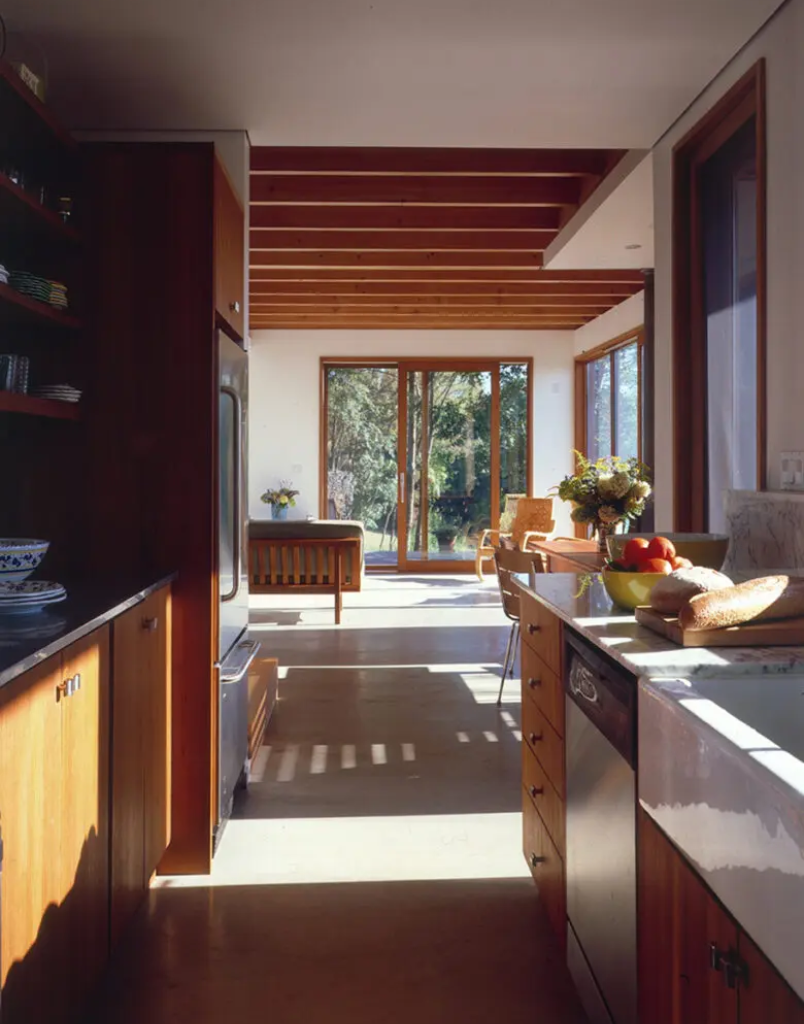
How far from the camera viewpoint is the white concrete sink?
2.96ft

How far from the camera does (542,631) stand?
7.48 feet

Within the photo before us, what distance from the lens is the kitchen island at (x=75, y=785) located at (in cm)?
144

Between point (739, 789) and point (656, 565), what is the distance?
1.02 meters

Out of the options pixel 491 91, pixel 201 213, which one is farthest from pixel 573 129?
pixel 201 213

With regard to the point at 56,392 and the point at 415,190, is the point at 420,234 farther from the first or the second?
the point at 56,392

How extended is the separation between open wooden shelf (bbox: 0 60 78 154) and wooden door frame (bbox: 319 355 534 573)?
7603 mm

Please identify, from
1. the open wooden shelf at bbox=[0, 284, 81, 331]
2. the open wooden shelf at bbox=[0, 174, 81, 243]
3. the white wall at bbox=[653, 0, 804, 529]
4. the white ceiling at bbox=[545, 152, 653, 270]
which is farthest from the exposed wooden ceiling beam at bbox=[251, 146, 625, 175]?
the open wooden shelf at bbox=[0, 284, 81, 331]

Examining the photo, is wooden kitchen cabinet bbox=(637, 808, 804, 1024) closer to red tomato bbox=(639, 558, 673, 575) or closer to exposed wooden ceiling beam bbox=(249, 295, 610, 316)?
red tomato bbox=(639, 558, 673, 575)

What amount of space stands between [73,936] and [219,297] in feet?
6.10

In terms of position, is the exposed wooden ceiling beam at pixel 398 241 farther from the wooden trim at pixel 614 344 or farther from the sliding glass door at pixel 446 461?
the sliding glass door at pixel 446 461

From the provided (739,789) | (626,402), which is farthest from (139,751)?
(626,402)

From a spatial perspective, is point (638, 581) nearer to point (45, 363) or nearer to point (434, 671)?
point (45, 363)

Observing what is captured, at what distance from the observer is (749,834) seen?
99cm

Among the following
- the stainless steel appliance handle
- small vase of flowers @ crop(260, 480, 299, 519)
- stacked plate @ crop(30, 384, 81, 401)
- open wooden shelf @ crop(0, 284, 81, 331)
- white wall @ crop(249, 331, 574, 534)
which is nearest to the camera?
open wooden shelf @ crop(0, 284, 81, 331)
